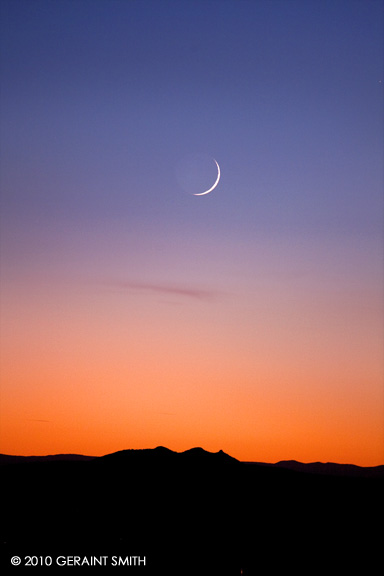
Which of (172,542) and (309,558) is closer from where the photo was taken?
(309,558)

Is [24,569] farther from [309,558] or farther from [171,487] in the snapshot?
[171,487]

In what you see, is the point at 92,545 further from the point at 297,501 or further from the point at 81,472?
the point at 81,472

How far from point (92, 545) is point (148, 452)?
156 ft

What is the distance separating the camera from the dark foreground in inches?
2251

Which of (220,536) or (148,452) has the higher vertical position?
(148,452)

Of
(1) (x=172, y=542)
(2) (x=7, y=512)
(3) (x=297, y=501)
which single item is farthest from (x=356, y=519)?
(2) (x=7, y=512)

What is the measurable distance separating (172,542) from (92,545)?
838cm

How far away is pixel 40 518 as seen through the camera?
72.8 metres

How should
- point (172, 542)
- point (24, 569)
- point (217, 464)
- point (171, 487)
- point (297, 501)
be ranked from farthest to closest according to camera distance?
point (217, 464)
point (171, 487)
point (297, 501)
point (172, 542)
point (24, 569)

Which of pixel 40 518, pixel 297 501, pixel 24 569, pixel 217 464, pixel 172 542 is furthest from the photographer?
pixel 217 464

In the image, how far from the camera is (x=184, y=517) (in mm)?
77875

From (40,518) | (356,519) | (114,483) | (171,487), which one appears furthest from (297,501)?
(40,518)

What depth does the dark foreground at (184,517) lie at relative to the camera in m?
57.2

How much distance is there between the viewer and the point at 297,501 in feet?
285
